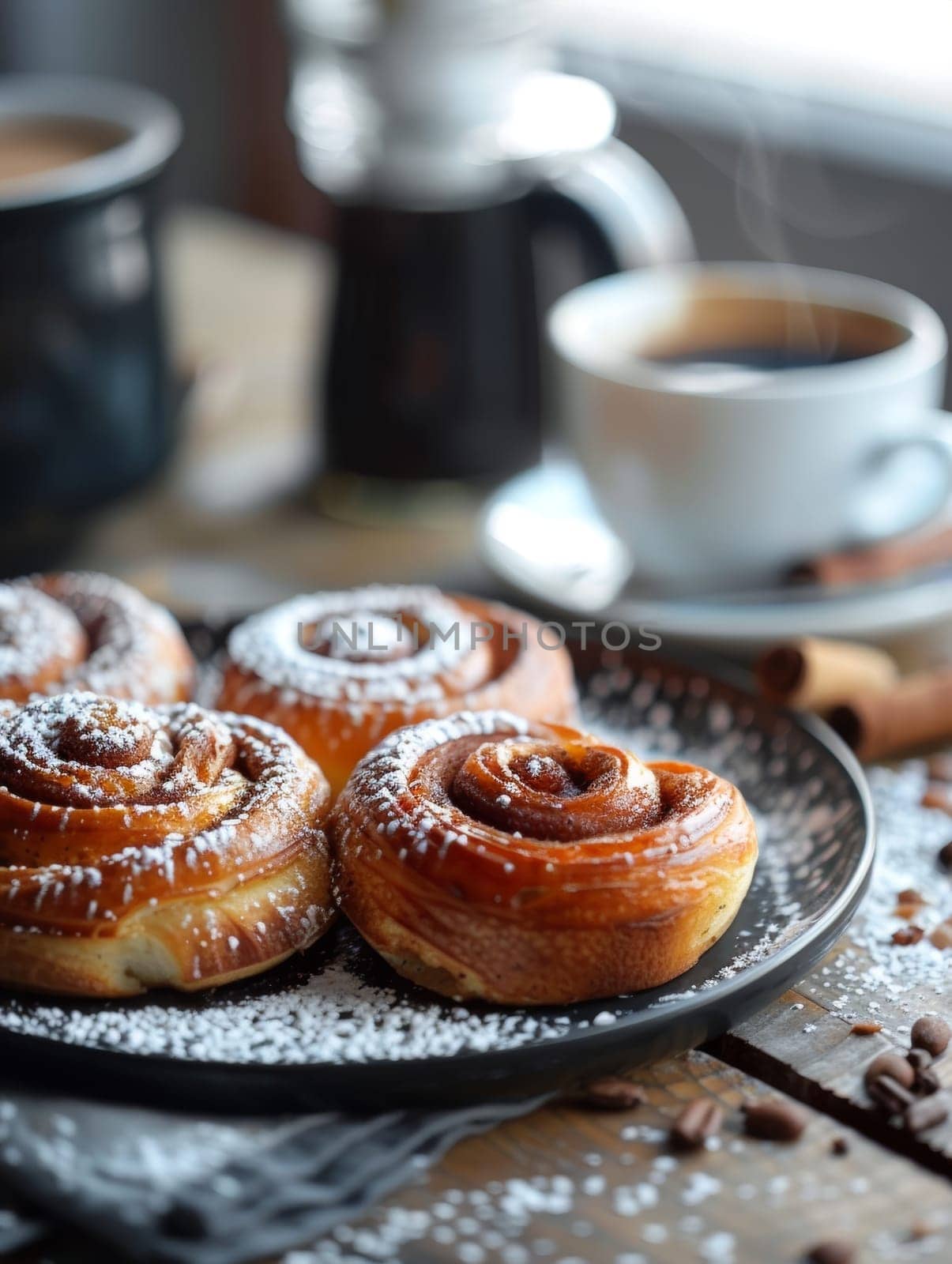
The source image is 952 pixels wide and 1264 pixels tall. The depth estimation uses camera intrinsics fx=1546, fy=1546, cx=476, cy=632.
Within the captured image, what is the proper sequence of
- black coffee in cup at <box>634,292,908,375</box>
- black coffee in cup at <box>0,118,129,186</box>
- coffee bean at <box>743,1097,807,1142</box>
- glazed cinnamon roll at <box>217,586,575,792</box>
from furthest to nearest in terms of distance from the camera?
black coffee in cup at <box>0,118,129,186</box>
black coffee in cup at <box>634,292,908,375</box>
glazed cinnamon roll at <box>217,586,575,792</box>
coffee bean at <box>743,1097,807,1142</box>

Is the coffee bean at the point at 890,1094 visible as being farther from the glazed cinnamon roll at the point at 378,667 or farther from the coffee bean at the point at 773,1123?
the glazed cinnamon roll at the point at 378,667

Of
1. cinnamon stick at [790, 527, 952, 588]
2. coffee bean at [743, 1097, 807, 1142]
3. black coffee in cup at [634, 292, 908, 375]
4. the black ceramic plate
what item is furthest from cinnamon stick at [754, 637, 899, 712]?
coffee bean at [743, 1097, 807, 1142]

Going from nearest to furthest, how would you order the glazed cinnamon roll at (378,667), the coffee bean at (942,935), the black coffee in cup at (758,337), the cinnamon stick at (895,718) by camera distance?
the coffee bean at (942,935), the glazed cinnamon roll at (378,667), the cinnamon stick at (895,718), the black coffee in cup at (758,337)

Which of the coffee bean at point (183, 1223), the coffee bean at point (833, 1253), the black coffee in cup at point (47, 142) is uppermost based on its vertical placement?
the black coffee in cup at point (47, 142)

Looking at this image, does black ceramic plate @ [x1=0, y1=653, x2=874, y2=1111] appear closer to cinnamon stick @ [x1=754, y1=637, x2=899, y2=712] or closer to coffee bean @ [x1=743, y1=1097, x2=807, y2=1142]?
coffee bean @ [x1=743, y1=1097, x2=807, y2=1142]

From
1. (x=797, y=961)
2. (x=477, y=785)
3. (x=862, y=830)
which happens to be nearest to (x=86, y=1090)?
(x=477, y=785)

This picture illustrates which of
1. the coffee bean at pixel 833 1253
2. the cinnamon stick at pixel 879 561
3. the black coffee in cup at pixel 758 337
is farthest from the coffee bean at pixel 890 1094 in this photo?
the black coffee in cup at pixel 758 337

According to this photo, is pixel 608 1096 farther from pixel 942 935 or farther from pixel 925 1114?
pixel 942 935

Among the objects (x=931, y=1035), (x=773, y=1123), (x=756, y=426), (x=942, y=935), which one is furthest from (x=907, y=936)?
(x=756, y=426)
